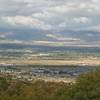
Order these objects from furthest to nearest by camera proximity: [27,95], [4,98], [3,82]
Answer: [3,82]
[27,95]
[4,98]

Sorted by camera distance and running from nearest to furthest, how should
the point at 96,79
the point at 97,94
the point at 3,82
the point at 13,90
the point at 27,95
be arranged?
the point at 97,94 < the point at 96,79 < the point at 27,95 < the point at 13,90 < the point at 3,82

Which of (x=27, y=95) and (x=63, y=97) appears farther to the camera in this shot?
(x=27, y=95)

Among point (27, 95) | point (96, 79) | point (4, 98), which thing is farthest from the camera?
point (27, 95)

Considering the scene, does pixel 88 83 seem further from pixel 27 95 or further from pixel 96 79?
pixel 27 95

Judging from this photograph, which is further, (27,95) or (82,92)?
(27,95)

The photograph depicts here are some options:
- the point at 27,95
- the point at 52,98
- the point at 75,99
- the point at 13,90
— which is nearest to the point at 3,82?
the point at 13,90

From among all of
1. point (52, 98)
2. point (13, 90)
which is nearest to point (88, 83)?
point (52, 98)

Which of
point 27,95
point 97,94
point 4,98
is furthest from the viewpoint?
point 27,95

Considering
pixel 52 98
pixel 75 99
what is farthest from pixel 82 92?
pixel 52 98

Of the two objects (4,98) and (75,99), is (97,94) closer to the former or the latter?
(75,99)
